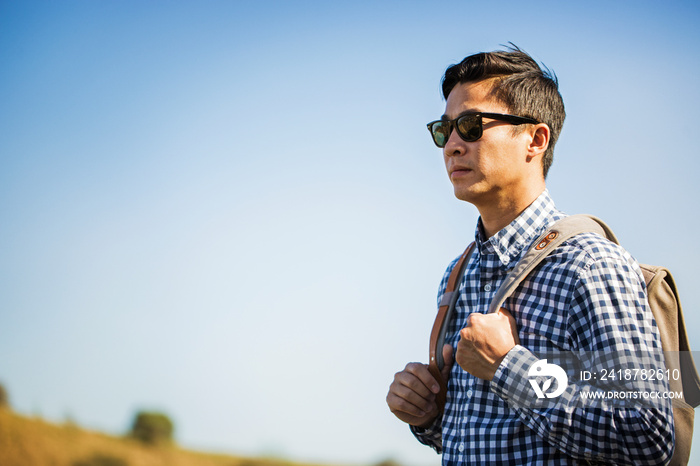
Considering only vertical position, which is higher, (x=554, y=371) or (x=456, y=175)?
(x=456, y=175)

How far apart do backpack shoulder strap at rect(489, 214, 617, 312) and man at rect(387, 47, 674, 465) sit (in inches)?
2.1

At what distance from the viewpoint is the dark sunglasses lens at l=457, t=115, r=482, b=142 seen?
3.07m

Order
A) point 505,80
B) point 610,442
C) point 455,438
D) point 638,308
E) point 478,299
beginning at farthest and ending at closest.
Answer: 1. point 505,80
2. point 478,299
3. point 455,438
4. point 638,308
5. point 610,442

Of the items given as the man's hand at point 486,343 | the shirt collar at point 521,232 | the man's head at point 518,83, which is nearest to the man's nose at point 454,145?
the man's head at point 518,83

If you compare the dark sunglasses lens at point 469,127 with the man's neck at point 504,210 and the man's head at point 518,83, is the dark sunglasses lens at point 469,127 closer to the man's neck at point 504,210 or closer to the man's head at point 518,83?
the man's head at point 518,83

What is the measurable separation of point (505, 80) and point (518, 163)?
55cm

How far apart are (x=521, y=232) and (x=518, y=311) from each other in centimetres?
54

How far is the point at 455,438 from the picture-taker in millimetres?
2734

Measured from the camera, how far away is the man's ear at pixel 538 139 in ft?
10.5

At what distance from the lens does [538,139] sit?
322 cm

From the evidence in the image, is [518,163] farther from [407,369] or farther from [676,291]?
[407,369]

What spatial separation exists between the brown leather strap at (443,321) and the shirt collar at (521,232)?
0.28 metres

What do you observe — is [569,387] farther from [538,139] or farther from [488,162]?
[538,139]

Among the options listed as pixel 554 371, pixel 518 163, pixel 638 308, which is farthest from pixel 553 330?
pixel 518 163
